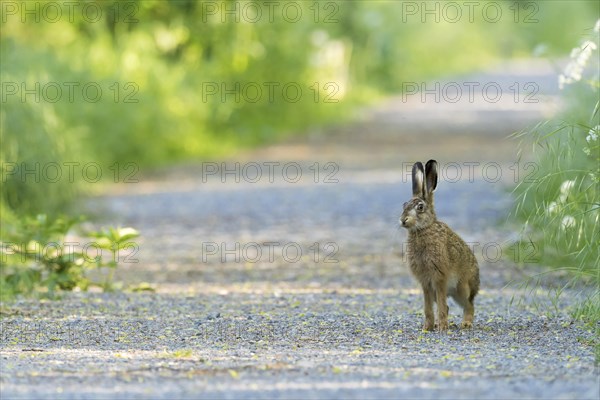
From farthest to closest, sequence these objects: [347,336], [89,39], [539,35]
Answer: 1. [539,35]
2. [89,39]
3. [347,336]

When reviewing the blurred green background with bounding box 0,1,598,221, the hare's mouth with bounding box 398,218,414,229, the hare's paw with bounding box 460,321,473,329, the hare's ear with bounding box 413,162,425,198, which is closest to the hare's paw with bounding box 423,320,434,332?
the hare's paw with bounding box 460,321,473,329

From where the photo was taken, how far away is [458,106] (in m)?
34.3

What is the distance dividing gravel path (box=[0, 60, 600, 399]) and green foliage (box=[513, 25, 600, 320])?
0.34m

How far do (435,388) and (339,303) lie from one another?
11.3 ft

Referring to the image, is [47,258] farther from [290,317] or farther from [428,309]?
[428,309]

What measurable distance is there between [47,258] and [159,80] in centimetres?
1169

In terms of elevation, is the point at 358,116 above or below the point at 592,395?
above

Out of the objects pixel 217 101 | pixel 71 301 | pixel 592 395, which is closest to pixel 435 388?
pixel 592 395

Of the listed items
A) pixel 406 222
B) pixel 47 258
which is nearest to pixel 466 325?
pixel 406 222

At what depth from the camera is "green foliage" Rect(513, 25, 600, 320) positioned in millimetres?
7867

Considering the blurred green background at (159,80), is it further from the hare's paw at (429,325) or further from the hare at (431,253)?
the hare's paw at (429,325)

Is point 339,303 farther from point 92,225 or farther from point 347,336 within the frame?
point 92,225

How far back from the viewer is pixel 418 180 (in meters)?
8.03

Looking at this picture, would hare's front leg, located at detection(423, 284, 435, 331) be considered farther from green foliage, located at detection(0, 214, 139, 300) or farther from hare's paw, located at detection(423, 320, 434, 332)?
green foliage, located at detection(0, 214, 139, 300)
